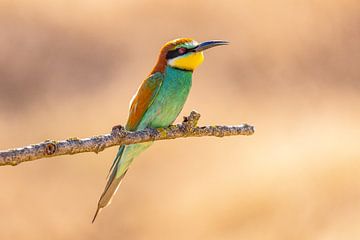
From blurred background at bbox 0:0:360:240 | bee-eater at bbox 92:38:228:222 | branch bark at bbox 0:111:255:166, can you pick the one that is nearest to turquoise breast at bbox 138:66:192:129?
bee-eater at bbox 92:38:228:222

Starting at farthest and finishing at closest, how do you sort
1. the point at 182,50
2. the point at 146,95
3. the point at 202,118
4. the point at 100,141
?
1. the point at 202,118
2. the point at 146,95
3. the point at 182,50
4. the point at 100,141

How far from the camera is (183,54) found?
8.39 ft

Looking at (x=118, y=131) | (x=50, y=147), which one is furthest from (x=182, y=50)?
(x=50, y=147)

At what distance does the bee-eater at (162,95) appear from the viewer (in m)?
2.57

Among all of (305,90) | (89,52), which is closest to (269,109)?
(305,90)

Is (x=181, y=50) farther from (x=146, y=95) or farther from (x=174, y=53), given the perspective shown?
(x=146, y=95)

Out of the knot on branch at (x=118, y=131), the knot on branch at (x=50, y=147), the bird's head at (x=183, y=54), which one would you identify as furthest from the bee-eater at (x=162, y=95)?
the knot on branch at (x=50, y=147)

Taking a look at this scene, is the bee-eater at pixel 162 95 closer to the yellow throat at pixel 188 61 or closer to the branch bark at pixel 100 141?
the yellow throat at pixel 188 61

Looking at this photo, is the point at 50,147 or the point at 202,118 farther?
the point at 202,118

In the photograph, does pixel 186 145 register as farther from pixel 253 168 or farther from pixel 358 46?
pixel 358 46

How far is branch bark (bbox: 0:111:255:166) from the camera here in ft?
5.23

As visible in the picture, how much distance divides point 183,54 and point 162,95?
0.53 feet

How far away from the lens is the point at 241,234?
17.9 ft

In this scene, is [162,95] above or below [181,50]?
below
